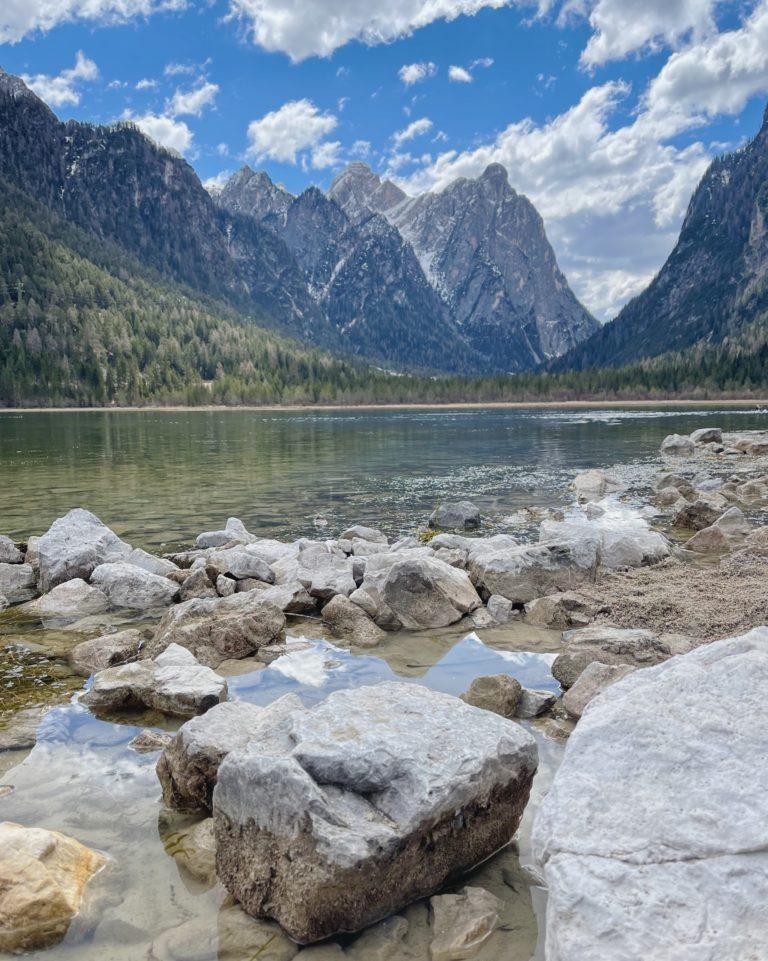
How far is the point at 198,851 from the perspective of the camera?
5570 mm

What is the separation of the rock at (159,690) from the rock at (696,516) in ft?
54.5

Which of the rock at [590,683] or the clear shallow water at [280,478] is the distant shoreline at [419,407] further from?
the rock at [590,683]

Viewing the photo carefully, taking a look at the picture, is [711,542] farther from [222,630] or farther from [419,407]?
[419,407]

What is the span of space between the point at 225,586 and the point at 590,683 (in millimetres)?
7777

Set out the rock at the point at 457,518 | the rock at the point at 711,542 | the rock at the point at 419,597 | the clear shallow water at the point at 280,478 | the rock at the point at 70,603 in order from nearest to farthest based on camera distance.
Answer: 1. the rock at the point at 419,597
2. the rock at the point at 70,603
3. the rock at the point at 711,542
4. the rock at the point at 457,518
5. the clear shallow water at the point at 280,478

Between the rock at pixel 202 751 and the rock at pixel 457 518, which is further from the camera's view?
the rock at pixel 457 518

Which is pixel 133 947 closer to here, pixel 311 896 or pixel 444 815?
pixel 311 896

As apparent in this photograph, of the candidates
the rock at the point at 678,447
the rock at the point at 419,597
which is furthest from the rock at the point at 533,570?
the rock at the point at 678,447

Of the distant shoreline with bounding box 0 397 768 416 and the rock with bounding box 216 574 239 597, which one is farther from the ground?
the rock with bounding box 216 574 239 597

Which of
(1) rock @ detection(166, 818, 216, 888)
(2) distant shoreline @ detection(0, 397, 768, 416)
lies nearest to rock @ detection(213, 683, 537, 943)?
(1) rock @ detection(166, 818, 216, 888)

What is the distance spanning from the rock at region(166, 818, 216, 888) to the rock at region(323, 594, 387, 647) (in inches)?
203

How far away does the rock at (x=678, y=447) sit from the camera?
4681cm

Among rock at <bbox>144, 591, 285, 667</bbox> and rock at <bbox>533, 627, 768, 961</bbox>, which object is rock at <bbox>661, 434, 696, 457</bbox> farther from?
rock at <bbox>533, 627, 768, 961</bbox>

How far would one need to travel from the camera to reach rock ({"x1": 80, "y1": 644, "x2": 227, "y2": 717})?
806 centimetres
